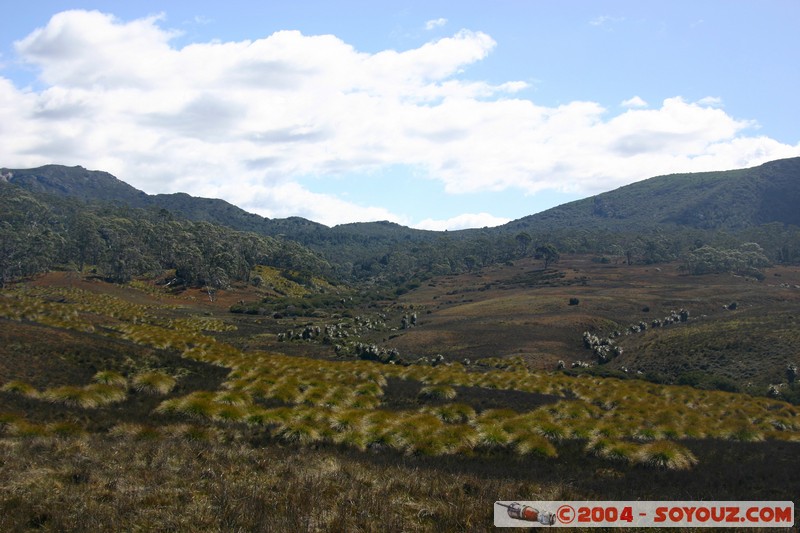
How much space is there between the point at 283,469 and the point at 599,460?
31.8ft

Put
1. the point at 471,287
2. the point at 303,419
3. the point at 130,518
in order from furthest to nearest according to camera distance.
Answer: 1. the point at 471,287
2. the point at 303,419
3. the point at 130,518

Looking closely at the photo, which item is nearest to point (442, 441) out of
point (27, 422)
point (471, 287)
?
point (27, 422)

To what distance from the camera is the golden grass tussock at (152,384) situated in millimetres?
20344

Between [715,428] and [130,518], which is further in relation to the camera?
[715,428]

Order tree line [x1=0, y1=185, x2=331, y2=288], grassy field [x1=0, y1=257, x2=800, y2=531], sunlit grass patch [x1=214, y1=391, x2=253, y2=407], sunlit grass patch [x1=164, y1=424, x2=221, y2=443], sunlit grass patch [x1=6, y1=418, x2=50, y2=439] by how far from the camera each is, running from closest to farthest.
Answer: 1. grassy field [x1=0, y1=257, x2=800, y2=531]
2. sunlit grass patch [x1=6, y1=418, x2=50, y2=439]
3. sunlit grass patch [x1=164, y1=424, x2=221, y2=443]
4. sunlit grass patch [x1=214, y1=391, x2=253, y2=407]
5. tree line [x1=0, y1=185, x2=331, y2=288]

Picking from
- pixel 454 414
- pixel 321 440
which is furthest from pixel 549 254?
pixel 321 440

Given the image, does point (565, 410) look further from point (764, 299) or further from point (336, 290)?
point (336, 290)

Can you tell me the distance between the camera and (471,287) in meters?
142

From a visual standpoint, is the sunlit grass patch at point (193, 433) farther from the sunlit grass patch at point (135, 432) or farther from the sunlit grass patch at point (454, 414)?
the sunlit grass patch at point (454, 414)

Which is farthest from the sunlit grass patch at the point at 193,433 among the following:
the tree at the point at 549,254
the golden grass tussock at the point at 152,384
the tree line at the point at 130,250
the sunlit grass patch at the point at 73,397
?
the tree at the point at 549,254

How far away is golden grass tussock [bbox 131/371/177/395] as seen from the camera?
2034 centimetres

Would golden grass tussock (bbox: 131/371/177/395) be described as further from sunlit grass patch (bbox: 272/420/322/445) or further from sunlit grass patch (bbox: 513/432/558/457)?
sunlit grass patch (bbox: 513/432/558/457)

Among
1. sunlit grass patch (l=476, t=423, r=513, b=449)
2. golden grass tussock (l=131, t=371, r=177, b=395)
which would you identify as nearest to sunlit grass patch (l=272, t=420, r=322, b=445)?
sunlit grass patch (l=476, t=423, r=513, b=449)

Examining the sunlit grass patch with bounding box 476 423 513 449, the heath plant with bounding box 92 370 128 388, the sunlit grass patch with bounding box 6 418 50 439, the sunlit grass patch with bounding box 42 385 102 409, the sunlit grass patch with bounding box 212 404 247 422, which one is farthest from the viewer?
the heath plant with bounding box 92 370 128 388
